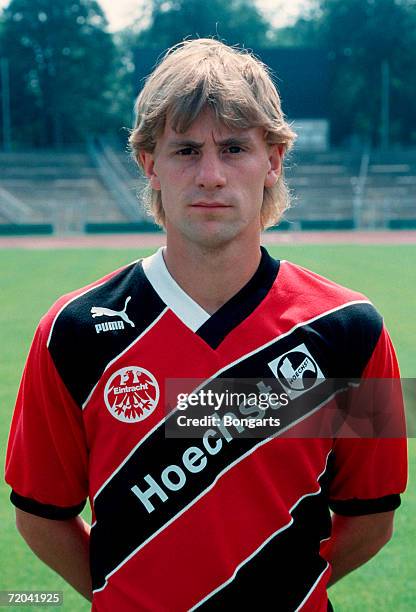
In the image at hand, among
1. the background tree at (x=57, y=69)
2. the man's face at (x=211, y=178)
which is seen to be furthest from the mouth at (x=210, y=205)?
the background tree at (x=57, y=69)

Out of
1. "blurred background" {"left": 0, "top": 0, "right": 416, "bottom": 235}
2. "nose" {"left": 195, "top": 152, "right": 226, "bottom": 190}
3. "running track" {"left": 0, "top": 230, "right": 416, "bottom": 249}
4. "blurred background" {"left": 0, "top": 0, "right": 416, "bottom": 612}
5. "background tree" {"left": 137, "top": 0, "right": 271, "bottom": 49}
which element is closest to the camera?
"nose" {"left": 195, "top": 152, "right": 226, "bottom": 190}

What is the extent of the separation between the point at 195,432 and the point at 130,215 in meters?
34.4

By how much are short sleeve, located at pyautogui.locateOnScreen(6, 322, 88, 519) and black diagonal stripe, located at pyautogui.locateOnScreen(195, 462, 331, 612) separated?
0.47m

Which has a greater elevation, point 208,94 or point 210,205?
point 208,94

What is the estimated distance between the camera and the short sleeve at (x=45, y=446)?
198 cm

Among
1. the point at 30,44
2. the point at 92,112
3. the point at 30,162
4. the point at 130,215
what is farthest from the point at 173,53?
the point at 30,44

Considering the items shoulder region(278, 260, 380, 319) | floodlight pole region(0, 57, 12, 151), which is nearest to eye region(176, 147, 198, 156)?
shoulder region(278, 260, 380, 319)

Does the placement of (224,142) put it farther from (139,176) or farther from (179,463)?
(139,176)

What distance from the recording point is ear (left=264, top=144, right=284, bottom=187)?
6.95 feet

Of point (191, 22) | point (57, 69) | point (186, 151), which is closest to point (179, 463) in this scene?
point (186, 151)

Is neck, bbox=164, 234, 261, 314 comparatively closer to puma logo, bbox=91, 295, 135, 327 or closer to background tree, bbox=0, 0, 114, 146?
puma logo, bbox=91, 295, 135, 327

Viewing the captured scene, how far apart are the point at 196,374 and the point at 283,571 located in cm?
54

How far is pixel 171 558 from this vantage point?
Answer: 192 cm

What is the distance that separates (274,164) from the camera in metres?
2.16
